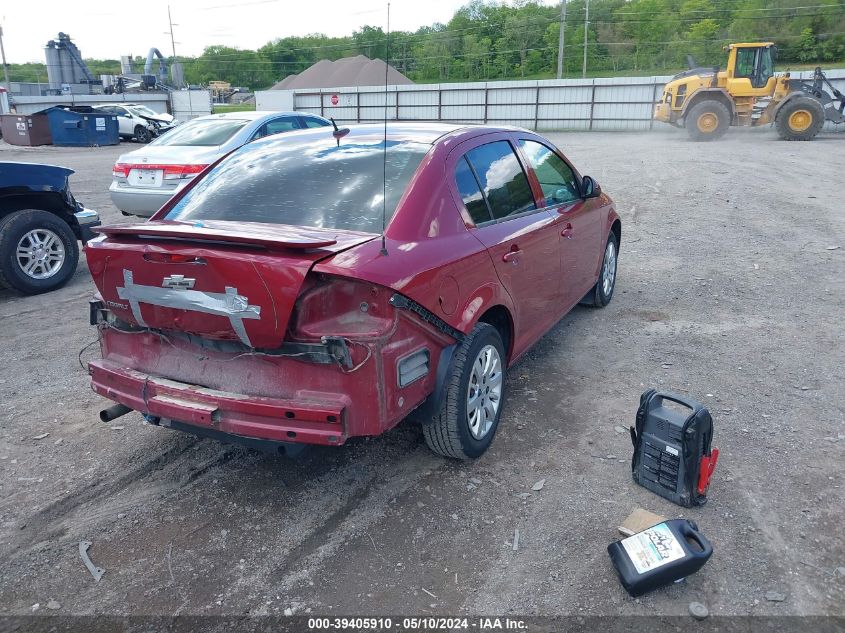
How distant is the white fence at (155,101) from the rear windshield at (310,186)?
37934mm

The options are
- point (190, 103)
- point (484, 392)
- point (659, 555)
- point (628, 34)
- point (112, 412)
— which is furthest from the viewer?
point (628, 34)

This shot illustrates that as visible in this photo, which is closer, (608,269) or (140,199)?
(608,269)

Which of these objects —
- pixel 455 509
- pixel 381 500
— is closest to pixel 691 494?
pixel 455 509

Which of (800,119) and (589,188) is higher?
(800,119)

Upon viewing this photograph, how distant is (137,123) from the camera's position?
28.9 metres

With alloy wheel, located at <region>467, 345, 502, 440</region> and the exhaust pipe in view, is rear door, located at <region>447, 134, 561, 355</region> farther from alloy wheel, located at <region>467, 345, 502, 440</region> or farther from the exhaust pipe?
the exhaust pipe

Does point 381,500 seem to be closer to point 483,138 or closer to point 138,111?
point 483,138

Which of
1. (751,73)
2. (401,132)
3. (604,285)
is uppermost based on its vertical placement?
(751,73)

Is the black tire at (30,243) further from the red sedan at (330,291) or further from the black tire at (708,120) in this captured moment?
the black tire at (708,120)

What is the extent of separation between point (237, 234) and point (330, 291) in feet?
1.59

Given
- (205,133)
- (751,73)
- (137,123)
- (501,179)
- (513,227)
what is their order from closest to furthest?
1. (513,227)
2. (501,179)
3. (205,133)
4. (751,73)
5. (137,123)

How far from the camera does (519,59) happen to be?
62.6 metres

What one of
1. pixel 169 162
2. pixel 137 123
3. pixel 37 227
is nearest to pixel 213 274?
pixel 37 227

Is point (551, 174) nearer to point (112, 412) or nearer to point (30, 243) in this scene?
point (112, 412)
